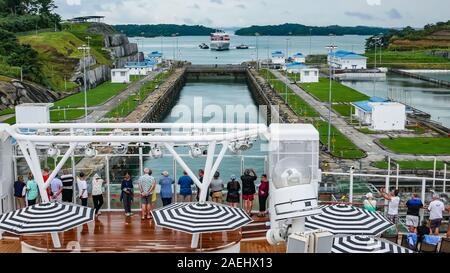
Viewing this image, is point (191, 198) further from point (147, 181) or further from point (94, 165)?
point (94, 165)

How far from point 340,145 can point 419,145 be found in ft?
13.8

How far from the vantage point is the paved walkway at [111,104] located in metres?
41.5

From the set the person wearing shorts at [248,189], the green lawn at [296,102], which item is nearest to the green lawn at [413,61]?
the green lawn at [296,102]

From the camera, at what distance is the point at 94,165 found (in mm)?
27750

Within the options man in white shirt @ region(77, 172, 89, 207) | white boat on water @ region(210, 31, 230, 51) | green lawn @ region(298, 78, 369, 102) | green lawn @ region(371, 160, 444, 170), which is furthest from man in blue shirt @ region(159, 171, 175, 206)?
white boat on water @ region(210, 31, 230, 51)

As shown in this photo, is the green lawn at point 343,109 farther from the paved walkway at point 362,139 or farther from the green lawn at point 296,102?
the green lawn at point 296,102

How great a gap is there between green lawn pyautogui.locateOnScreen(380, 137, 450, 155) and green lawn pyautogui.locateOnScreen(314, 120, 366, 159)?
6.26 ft

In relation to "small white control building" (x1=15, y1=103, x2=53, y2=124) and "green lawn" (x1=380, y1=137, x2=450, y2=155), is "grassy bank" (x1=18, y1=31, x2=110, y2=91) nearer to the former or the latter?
"small white control building" (x1=15, y1=103, x2=53, y2=124)

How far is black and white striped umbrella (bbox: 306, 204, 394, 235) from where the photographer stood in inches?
281

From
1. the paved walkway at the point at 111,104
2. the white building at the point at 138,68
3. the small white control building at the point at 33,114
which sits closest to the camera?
the small white control building at the point at 33,114

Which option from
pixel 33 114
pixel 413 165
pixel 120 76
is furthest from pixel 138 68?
pixel 413 165

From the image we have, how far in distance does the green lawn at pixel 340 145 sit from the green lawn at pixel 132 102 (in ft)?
48.1
